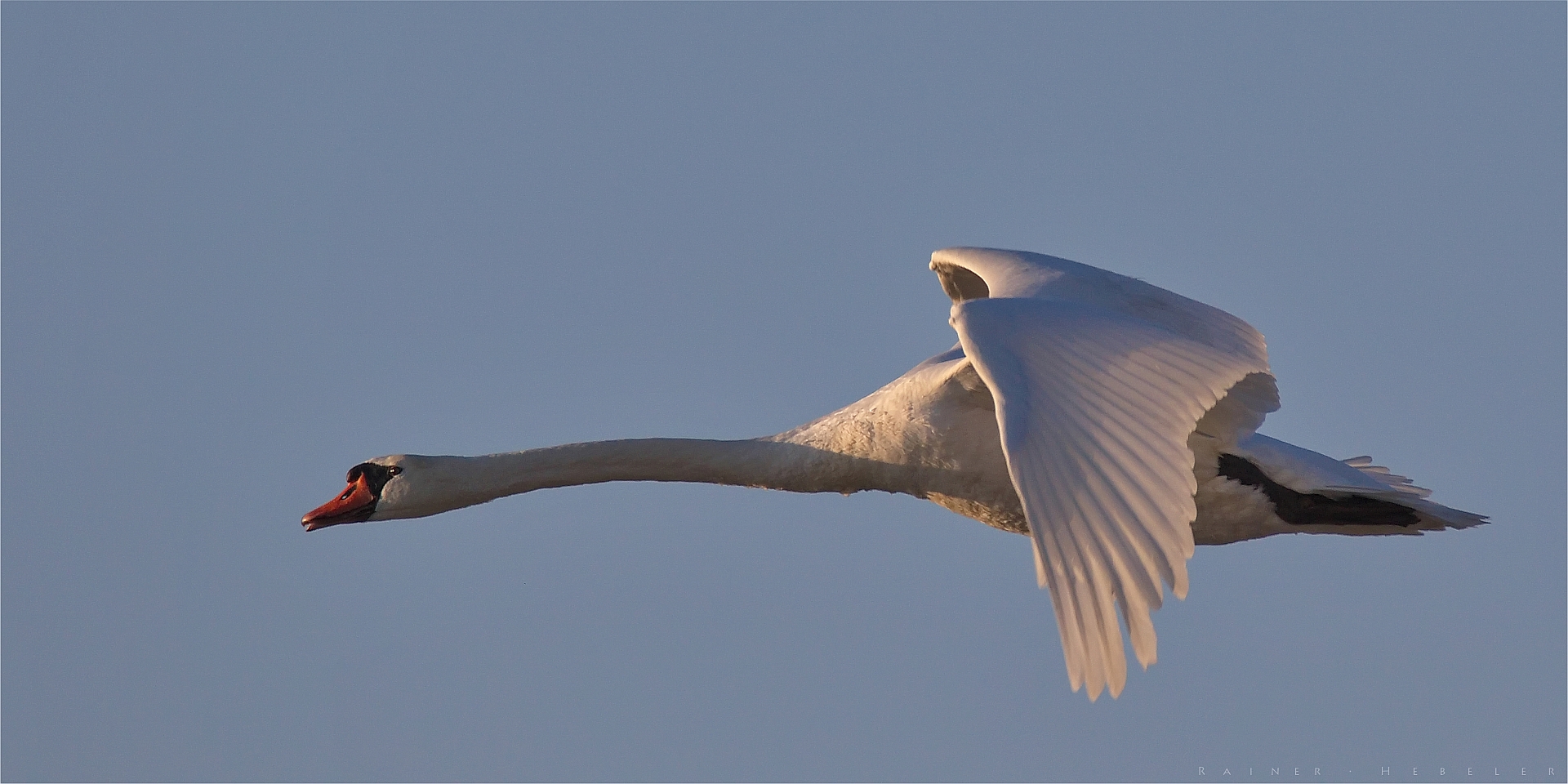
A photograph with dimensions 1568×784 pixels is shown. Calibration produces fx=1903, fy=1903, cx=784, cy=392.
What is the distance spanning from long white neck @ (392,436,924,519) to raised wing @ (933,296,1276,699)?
1937 mm

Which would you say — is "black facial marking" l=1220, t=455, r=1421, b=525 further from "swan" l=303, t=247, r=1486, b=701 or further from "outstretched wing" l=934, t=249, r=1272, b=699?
"outstretched wing" l=934, t=249, r=1272, b=699

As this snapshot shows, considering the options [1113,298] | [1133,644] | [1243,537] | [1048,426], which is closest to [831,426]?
[1113,298]

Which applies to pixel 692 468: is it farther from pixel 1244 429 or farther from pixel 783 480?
pixel 1244 429

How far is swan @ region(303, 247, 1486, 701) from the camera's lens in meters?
8.09

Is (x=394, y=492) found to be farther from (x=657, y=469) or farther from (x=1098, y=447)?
(x=1098, y=447)

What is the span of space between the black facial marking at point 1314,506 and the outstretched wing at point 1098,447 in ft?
4.88

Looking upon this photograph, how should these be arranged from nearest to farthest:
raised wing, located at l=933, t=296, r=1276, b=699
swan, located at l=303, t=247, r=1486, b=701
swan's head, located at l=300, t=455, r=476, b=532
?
raised wing, located at l=933, t=296, r=1276, b=699 → swan, located at l=303, t=247, r=1486, b=701 → swan's head, located at l=300, t=455, r=476, b=532

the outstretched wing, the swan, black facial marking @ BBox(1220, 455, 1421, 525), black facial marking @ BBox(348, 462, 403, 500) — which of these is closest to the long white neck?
the swan

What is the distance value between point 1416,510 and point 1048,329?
3.22m

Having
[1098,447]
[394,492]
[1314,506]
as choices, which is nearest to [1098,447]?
[1098,447]

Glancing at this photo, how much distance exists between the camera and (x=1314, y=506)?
10391 mm

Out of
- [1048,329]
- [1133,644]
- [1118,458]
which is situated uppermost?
[1048,329]

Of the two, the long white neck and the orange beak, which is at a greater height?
the long white neck

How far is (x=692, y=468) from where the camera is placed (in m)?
10.3
